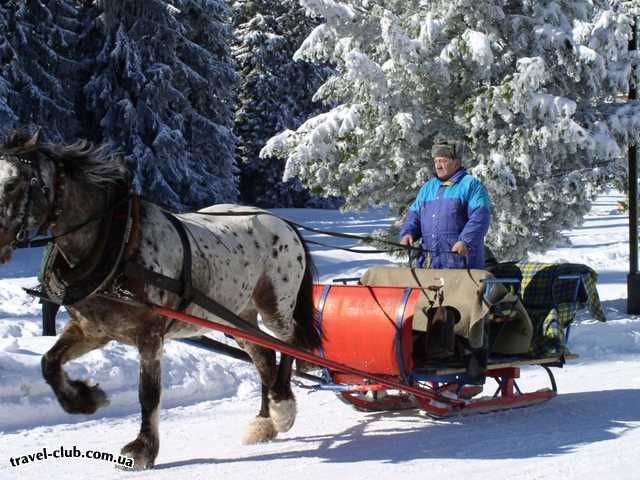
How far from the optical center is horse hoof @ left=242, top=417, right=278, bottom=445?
17.1 feet

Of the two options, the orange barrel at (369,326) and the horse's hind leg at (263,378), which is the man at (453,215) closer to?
the orange barrel at (369,326)

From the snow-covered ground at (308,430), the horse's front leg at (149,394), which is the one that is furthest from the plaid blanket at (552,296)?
the horse's front leg at (149,394)

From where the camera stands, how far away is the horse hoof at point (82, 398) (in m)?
4.77

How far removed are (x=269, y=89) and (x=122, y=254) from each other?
31546mm

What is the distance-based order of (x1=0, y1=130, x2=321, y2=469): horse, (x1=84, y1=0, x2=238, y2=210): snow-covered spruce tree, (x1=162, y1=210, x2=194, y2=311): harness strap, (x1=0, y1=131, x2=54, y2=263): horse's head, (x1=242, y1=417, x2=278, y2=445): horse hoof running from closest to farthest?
(x1=0, y1=131, x2=54, y2=263): horse's head
(x1=0, y1=130, x2=321, y2=469): horse
(x1=162, y1=210, x2=194, y2=311): harness strap
(x1=242, y1=417, x2=278, y2=445): horse hoof
(x1=84, y1=0, x2=238, y2=210): snow-covered spruce tree

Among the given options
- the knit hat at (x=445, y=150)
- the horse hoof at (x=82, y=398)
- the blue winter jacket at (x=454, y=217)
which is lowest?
the horse hoof at (x=82, y=398)

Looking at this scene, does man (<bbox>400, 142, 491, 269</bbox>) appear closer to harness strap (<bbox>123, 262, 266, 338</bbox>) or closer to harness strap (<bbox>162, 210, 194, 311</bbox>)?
harness strap (<bbox>123, 262, 266, 338</bbox>)

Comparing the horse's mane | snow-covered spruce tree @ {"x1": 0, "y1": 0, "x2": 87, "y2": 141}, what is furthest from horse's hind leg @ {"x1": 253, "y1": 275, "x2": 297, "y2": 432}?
snow-covered spruce tree @ {"x1": 0, "y1": 0, "x2": 87, "y2": 141}

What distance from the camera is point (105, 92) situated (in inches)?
855

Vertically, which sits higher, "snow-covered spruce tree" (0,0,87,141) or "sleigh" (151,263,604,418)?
"snow-covered spruce tree" (0,0,87,141)

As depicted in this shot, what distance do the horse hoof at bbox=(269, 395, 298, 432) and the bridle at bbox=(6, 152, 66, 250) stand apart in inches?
80.6

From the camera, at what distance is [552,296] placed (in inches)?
248

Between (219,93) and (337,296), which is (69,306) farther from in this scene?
(219,93)

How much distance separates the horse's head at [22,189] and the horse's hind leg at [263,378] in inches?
80.1
